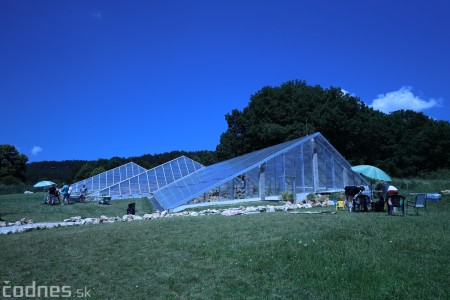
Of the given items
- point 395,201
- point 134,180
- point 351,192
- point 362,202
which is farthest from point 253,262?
point 134,180

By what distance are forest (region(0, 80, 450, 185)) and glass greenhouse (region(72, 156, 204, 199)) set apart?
6.57m

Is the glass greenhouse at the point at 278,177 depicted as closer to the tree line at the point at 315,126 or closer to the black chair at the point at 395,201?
the black chair at the point at 395,201

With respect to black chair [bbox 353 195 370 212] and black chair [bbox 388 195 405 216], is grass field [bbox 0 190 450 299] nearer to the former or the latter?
black chair [bbox 388 195 405 216]

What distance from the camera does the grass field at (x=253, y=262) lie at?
4.95 m

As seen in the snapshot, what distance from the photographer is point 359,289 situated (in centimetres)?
474

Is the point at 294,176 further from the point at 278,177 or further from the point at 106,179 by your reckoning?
the point at 106,179

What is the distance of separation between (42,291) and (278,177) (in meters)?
16.8

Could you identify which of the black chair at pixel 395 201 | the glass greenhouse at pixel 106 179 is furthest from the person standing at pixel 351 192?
the glass greenhouse at pixel 106 179

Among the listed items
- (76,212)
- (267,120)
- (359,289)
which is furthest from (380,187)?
(267,120)

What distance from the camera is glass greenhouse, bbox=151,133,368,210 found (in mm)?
18594

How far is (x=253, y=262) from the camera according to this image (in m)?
6.08

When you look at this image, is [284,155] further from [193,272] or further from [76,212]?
[193,272]

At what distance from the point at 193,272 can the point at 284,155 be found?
1635cm

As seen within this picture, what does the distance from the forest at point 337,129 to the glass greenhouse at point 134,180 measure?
6.57 m
